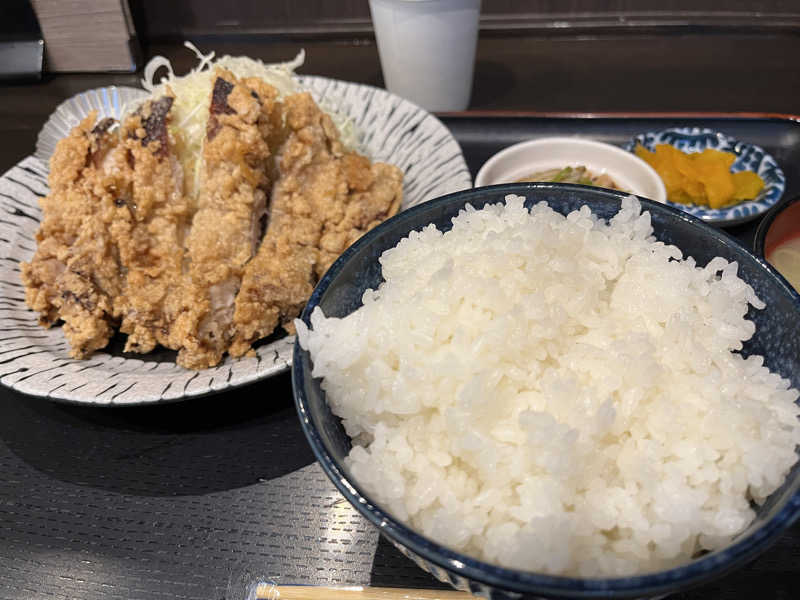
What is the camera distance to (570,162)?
2543 millimetres

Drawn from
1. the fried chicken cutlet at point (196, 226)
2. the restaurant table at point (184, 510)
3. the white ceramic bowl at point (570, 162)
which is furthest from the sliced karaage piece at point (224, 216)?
the white ceramic bowl at point (570, 162)

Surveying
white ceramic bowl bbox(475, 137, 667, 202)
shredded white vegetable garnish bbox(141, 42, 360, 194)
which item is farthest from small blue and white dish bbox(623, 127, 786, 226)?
shredded white vegetable garnish bbox(141, 42, 360, 194)

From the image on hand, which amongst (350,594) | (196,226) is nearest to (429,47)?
(196,226)

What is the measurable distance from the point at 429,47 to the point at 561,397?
2353 millimetres

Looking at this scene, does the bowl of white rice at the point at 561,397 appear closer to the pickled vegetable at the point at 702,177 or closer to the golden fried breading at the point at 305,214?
the golden fried breading at the point at 305,214

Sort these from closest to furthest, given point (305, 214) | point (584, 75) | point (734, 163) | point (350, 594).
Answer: point (350, 594) < point (305, 214) < point (734, 163) < point (584, 75)

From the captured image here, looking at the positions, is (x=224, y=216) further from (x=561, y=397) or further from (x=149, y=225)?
(x=561, y=397)

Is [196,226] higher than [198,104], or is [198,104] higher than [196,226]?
[198,104]

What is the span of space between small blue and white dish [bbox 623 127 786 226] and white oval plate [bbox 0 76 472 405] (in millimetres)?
899

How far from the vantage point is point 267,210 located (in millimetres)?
2160

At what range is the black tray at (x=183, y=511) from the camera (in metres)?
1.39

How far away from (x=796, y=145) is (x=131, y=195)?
2627 mm

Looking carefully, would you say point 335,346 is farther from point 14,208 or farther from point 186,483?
point 14,208

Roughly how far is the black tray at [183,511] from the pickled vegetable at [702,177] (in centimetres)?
135
